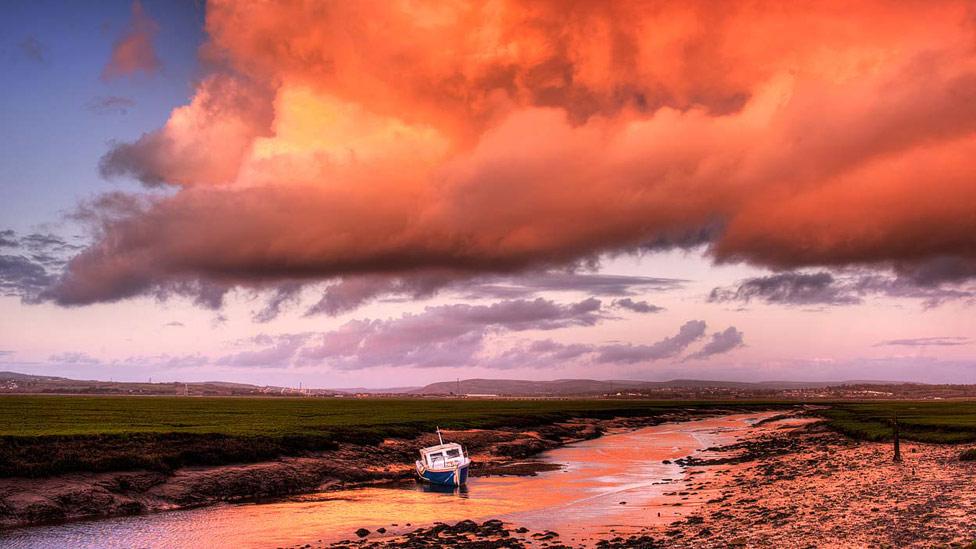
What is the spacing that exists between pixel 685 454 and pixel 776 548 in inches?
2020

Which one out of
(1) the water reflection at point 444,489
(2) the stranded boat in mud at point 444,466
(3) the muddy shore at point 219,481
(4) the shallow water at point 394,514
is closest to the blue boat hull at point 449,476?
(2) the stranded boat in mud at point 444,466

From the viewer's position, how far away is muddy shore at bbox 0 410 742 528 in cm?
3947

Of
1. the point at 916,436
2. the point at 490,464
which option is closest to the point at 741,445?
the point at 916,436

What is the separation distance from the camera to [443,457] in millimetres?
51625

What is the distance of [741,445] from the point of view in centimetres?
8000

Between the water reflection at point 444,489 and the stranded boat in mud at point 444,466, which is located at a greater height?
the stranded boat in mud at point 444,466

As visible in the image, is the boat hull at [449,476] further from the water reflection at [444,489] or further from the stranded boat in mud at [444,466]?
the water reflection at [444,489]

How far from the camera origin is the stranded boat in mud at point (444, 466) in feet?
164

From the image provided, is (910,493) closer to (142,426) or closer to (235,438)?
(235,438)

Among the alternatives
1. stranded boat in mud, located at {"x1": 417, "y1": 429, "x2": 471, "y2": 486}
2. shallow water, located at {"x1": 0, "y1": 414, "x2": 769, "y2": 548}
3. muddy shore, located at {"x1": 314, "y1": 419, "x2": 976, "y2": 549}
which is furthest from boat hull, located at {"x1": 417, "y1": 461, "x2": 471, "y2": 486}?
muddy shore, located at {"x1": 314, "y1": 419, "x2": 976, "y2": 549}

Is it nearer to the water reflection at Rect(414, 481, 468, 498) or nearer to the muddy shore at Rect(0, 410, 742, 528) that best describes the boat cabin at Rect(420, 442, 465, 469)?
the water reflection at Rect(414, 481, 468, 498)

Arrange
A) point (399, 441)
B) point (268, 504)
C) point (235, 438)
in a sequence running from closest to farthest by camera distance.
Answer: point (268, 504) < point (235, 438) < point (399, 441)

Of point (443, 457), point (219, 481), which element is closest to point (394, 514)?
point (443, 457)

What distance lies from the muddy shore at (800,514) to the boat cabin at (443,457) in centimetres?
1517
